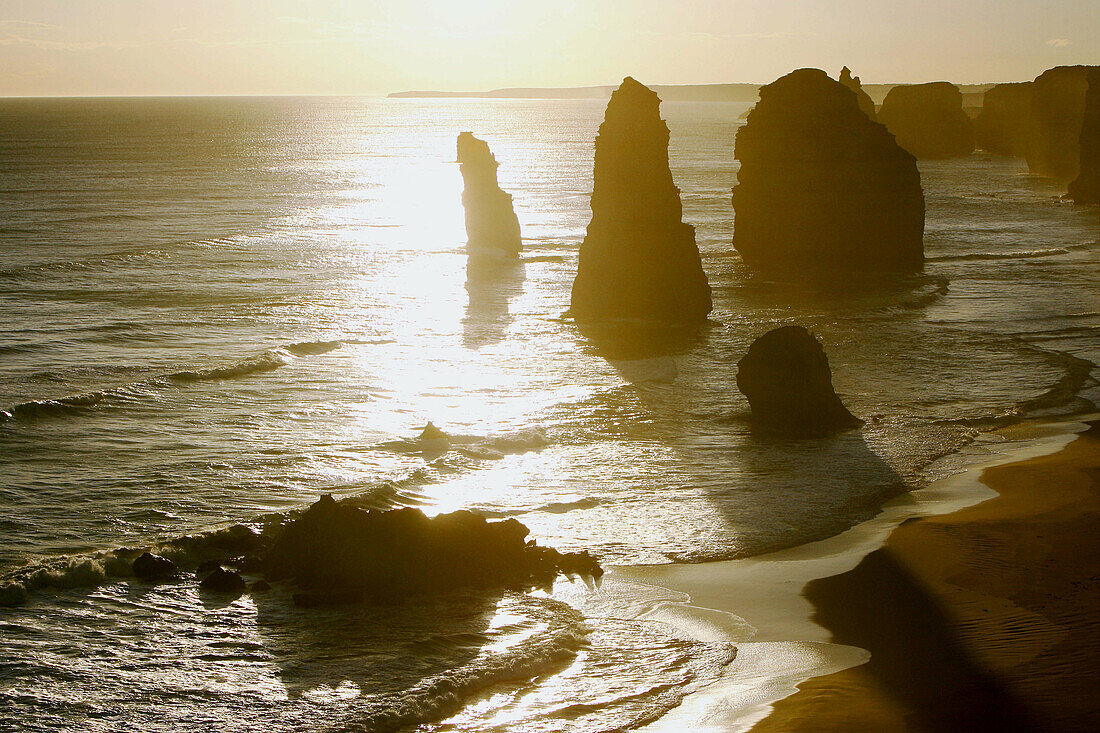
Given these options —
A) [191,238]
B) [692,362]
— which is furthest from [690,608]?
[191,238]

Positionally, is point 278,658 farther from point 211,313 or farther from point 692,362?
point 211,313

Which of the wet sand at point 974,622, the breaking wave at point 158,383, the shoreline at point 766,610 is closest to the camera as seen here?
the wet sand at point 974,622

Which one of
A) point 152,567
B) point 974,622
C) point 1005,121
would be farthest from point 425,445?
point 1005,121

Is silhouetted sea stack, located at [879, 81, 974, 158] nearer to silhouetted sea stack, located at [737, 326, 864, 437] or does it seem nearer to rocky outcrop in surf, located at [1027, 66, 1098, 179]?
rocky outcrop in surf, located at [1027, 66, 1098, 179]

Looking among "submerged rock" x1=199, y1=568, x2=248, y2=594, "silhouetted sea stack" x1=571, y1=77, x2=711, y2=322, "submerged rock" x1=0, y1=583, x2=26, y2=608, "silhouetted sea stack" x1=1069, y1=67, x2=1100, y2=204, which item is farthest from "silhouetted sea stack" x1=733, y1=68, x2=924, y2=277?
"submerged rock" x1=0, y1=583, x2=26, y2=608

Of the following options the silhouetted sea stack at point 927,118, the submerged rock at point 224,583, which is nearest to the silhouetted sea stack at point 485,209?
the submerged rock at point 224,583

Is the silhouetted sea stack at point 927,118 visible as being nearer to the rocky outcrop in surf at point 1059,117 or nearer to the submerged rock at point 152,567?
the rocky outcrop in surf at point 1059,117
